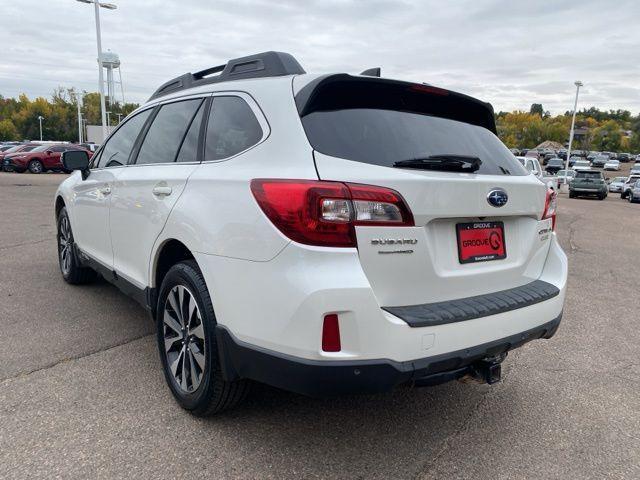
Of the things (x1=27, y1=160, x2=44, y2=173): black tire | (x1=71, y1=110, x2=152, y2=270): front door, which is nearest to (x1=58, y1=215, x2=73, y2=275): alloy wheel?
(x1=71, y1=110, x2=152, y2=270): front door

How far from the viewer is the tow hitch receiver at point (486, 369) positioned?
2459mm

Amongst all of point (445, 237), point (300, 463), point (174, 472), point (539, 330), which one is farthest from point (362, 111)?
point (174, 472)

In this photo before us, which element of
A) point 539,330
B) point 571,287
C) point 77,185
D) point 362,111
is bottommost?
point 571,287

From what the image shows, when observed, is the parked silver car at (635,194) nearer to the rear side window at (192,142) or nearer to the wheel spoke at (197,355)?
the rear side window at (192,142)

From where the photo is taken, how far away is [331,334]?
2066 mm

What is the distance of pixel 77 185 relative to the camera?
15.7 feet

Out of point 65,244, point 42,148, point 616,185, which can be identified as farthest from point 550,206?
point 616,185

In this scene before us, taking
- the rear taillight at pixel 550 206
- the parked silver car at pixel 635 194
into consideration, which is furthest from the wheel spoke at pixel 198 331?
the parked silver car at pixel 635 194

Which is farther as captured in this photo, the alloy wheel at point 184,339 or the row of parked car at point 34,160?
the row of parked car at point 34,160

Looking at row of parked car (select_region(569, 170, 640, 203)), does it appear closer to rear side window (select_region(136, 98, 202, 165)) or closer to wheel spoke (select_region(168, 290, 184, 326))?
rear side window (select_region(136, 98, 202, 165))

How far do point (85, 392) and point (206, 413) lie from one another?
2.82 feet

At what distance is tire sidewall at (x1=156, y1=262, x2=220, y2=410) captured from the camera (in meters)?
2.53

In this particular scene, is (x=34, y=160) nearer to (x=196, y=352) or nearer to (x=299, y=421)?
(x=196, y=352)

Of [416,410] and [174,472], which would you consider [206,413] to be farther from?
[416,410]
